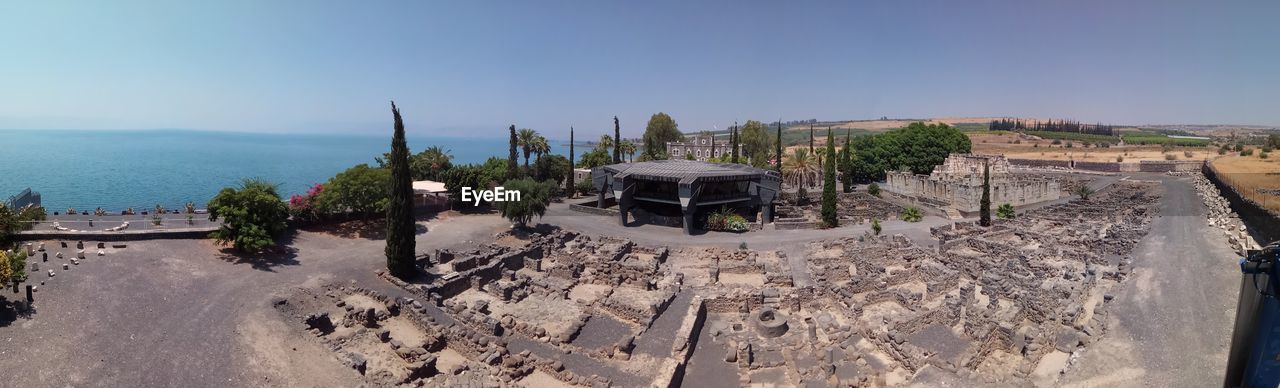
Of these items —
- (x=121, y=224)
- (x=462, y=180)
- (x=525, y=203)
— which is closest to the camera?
(x=121, y=224)

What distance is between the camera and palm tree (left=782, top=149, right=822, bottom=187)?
67875 mm

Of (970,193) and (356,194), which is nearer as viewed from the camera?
(356,194)

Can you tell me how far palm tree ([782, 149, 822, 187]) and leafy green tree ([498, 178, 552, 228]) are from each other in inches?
1411

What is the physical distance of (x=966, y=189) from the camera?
53969 mm

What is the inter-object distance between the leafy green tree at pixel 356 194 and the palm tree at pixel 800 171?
4598cm

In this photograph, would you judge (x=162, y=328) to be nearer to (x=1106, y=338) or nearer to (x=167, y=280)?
(x=167, y=280)

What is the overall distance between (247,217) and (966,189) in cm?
5701

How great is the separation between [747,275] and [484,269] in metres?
14.9

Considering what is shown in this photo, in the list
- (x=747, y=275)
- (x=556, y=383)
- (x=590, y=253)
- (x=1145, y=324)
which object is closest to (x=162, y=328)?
(x=556, y=383)

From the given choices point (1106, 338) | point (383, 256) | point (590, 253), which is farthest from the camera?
point (590, 253)

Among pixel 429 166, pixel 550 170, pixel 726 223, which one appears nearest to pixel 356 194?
pixel 429 166

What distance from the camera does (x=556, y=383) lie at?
1825 cm

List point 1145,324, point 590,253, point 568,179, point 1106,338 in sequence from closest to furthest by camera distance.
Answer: point 1106,338, point 1145,324, point 590,253, point 568,179

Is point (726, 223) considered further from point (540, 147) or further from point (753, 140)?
point (753, 140)
